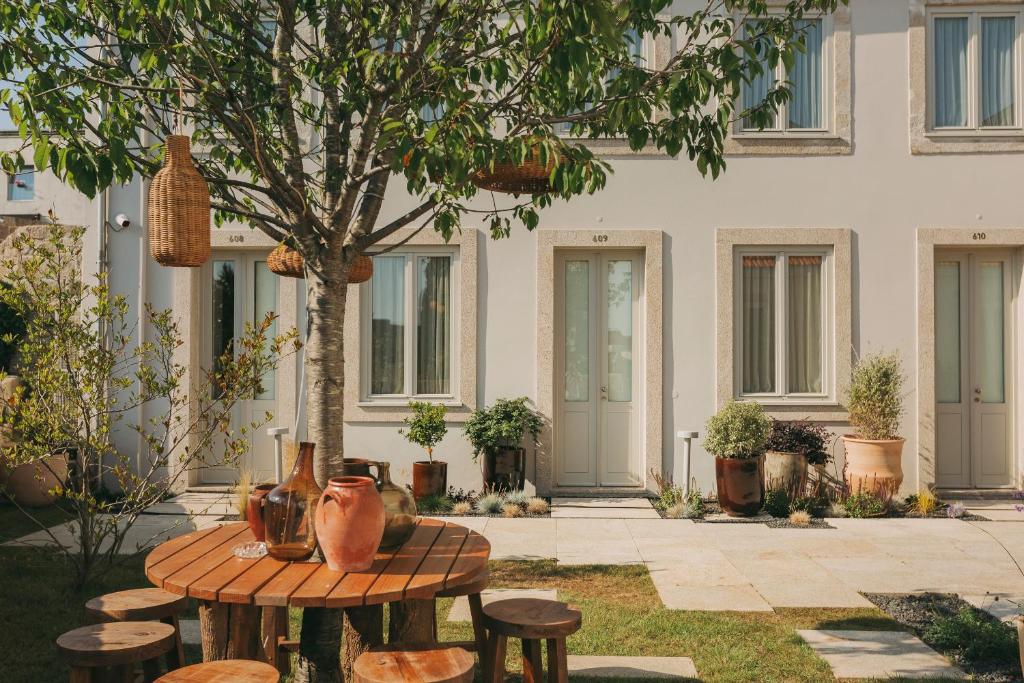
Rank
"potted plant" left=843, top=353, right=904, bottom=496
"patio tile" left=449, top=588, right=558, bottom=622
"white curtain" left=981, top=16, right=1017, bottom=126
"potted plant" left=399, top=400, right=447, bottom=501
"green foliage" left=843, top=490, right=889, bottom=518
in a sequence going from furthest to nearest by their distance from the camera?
"white curtain" left=981, top=16, right=1017, bottom=126 < "potted plant" left=399, top=400, right=447, bottom=501 < "potted plant" left=843, top=353, right=904, bottom=496 < "green foliage" left=843, top=490, right=889, bottom=518 < "patio tile" left=449, top=588, right=558, bottom=622

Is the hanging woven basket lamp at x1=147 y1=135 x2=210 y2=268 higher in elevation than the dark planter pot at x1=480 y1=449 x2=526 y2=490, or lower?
higher

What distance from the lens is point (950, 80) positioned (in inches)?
354

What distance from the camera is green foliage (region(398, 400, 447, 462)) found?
8.50 m

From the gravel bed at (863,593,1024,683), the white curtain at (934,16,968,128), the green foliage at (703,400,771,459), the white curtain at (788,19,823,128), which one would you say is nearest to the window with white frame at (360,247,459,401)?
the green foliage at (703,400,771,459)

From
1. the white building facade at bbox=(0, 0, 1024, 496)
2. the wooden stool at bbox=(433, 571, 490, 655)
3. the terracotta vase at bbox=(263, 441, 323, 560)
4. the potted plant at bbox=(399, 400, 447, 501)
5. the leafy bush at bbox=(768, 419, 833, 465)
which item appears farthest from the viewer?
the white building facade at bbox=(0, 0, 1024, 496)

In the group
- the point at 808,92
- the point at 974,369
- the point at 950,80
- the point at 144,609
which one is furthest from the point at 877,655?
the point at 950,80

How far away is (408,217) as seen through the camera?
144 inches

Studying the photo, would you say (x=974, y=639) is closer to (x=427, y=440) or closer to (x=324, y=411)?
(x=324, y=411)

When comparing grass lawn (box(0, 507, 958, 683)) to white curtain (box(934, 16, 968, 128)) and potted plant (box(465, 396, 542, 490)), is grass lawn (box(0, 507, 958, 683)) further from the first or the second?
white curtain (box(934, 16, 968, 128))

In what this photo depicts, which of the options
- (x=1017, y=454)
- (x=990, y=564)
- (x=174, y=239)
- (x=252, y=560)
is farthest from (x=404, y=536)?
(x=1017, y=454)

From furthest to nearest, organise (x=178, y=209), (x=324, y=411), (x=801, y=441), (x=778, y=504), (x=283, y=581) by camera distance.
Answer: (x=801, y=441) → (x=778, y=504) → (x=324, y=411) → (x=178, y=209) → (x=283, y=581)

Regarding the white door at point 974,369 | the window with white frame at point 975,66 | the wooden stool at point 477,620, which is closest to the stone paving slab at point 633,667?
the wooden stool at point 477,620

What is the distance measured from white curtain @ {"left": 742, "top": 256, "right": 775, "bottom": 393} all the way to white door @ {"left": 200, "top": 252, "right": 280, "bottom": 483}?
16.0 feet

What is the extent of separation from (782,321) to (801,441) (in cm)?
130
